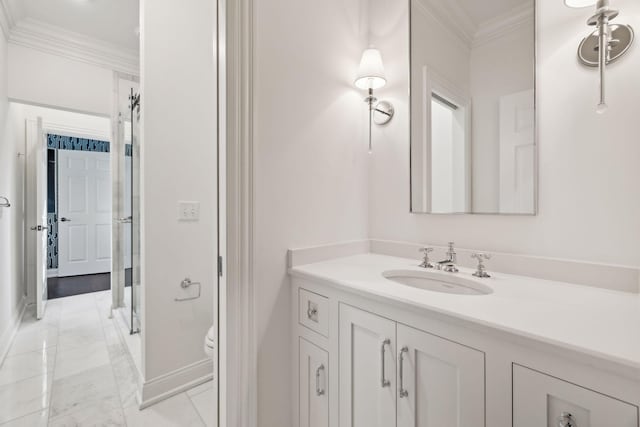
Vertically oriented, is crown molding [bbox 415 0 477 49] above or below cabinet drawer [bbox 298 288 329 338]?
above

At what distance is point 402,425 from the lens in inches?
34.8

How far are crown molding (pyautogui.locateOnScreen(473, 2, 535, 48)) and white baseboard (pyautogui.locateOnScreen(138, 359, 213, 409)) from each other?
242 centimetres

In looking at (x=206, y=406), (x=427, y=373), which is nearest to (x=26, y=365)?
(x=206, y=406)

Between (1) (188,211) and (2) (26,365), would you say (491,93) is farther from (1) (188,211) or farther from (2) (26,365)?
(2) (26,365)

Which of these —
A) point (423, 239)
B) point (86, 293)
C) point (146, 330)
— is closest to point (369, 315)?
point (423, 239)

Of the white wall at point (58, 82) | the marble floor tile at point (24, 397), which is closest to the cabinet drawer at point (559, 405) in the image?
the marble floor tile at point (24, 397)

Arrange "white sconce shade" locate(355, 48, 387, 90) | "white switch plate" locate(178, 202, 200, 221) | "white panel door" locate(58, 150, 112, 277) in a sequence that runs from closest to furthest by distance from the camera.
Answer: "white sconce shade" locate(355, 48, 387, 90)
"white switch plate" locate(178, 202, 200, 221)
"white panel door" locate(58, 150, 112, 277)

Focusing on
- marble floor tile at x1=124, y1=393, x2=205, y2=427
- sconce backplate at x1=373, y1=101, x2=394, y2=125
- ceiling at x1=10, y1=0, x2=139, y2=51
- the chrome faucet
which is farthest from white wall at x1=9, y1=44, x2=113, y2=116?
the chrome faucet

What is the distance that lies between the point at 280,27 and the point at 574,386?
1.50m

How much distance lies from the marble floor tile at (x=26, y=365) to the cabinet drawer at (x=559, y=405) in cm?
278

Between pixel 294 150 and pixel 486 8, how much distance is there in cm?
106

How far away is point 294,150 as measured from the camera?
1.29m

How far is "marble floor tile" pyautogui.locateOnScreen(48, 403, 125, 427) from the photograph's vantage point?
151 centimetres

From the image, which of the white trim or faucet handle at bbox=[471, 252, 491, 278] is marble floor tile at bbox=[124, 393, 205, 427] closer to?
the white trim
